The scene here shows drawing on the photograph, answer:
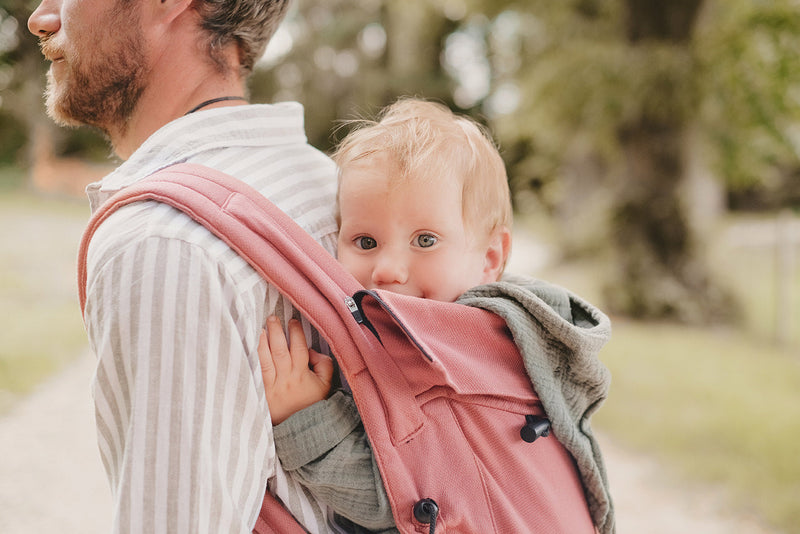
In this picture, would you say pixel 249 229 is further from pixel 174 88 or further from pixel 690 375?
pixel 690 375

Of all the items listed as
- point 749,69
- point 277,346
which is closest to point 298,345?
point 277,346

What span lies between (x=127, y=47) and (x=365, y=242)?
66 cm

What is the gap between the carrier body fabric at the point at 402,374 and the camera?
112cm

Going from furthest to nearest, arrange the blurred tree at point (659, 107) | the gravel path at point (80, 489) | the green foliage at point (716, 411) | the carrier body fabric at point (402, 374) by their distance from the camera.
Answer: the blurred tree at point (659, 107), the green foliage at point (716, 411), the gravel path at point (80, 489), the carrier body fabric at point (402, 374)

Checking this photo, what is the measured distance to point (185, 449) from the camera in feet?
3.24

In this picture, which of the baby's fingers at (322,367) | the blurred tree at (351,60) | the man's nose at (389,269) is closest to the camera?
the baby's fingers at (322,367)

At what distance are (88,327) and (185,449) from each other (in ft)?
0.86

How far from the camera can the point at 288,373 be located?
118 cm

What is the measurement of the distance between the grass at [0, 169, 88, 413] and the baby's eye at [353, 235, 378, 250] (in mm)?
4734

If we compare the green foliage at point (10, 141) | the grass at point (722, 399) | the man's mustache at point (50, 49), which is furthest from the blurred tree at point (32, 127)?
the man's mustache at point (50, 49)

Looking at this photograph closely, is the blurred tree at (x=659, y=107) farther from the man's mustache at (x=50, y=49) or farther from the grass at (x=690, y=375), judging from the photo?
the man's mustache at (x=50, y=49)

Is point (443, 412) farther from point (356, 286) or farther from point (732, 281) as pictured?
point (732, 281)

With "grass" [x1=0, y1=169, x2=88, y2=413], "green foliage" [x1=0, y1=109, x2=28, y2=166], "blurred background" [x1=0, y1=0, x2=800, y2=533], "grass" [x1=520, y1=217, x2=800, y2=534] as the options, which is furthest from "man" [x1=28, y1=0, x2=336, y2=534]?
"green foliage" [x1=0, y1=109, x2=28, y2=166]

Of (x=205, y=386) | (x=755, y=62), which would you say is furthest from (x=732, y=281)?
(x=205, y=386)
